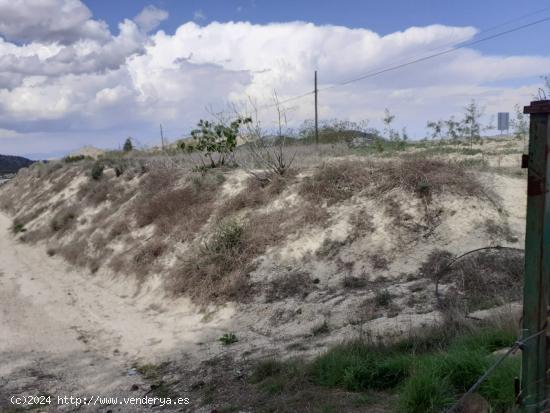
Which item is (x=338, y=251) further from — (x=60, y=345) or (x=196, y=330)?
(x=60, y=345)

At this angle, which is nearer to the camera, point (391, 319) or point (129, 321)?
point (391, 319)

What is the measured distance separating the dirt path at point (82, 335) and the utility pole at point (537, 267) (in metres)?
5.05

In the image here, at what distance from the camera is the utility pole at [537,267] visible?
2.85 meters

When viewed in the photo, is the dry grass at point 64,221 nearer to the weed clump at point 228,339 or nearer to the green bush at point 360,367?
the weed clump at point 228,339

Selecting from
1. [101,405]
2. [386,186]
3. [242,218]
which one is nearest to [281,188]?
[242,218]

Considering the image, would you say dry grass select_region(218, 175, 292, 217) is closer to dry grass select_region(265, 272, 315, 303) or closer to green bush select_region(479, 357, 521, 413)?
dry grass select_region(265, 272, 315, 303)

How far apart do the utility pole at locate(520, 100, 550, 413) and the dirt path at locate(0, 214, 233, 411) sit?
5.05 metres

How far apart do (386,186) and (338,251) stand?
2.19m

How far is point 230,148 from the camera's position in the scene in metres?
18.9

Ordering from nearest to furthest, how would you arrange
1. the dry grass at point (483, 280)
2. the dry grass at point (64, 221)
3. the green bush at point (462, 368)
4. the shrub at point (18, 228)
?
the green bush at point (462, 368), the dry grass at point (483, 280), the dry grass at point (64, 221), the shrub at point (18, 228)

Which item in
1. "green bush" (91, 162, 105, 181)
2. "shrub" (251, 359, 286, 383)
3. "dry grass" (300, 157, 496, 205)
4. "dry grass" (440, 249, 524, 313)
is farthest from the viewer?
"green bush" (91, 162, 105, 181)

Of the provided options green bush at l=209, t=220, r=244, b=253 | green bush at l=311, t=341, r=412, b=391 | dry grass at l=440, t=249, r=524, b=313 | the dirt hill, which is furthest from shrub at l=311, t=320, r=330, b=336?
green bush at l=209, t=220, r=244, b=253

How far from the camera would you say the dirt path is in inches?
321

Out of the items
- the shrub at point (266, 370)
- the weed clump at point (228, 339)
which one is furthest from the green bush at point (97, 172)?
the shrub at point (266, 370)
